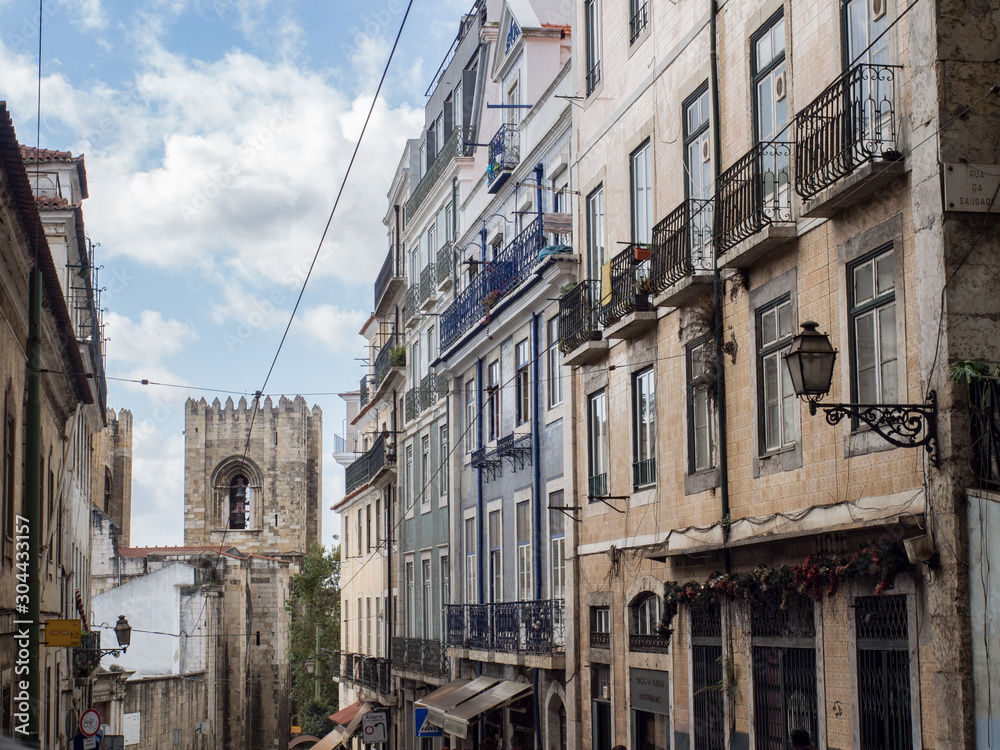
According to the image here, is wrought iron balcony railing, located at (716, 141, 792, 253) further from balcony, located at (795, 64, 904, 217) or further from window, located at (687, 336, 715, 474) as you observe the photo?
window, located at (687, 336, 715, 474)

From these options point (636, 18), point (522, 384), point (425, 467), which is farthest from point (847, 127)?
point (425, 467)

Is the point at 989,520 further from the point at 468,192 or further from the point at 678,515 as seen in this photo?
the point at 468,192

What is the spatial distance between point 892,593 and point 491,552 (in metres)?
14.6

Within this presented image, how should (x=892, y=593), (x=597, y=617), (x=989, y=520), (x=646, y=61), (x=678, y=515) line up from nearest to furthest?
(x=989, y=520) < (x=892, y=593) < (x=678, y=515) < (x=646, y=61) < (x=597, y=617)

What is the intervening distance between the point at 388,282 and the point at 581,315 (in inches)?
728

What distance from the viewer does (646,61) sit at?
16219mm

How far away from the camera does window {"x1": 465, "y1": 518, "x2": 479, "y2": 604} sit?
83.7 ft

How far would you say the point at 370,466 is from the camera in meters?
38.0

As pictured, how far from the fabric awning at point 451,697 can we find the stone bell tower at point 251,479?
5611cm

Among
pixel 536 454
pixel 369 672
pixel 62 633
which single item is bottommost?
pixel 369 672

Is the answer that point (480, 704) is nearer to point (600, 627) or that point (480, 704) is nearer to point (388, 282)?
point (600, 627)

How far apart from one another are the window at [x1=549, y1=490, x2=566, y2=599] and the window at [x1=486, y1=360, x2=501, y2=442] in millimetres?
3836

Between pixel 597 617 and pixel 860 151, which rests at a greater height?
pixel 860 151

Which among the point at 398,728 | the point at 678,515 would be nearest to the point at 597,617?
the point at 678,515
